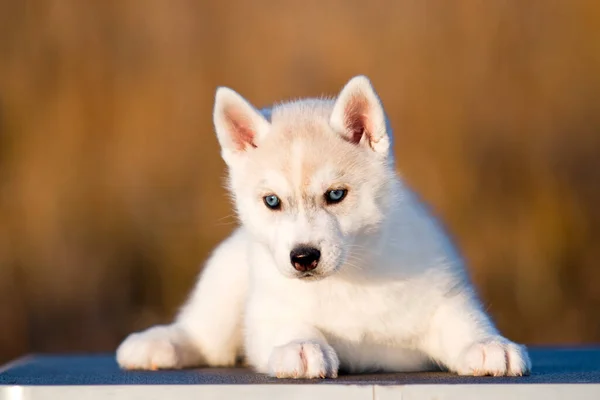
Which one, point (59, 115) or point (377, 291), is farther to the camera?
point (59, 115)

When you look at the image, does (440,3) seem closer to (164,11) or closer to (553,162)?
(553,162)

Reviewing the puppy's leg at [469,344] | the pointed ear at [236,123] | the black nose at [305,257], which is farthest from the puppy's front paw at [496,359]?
the pointed ear at [236,123]

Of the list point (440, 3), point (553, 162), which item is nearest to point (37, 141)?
point (440, 3)

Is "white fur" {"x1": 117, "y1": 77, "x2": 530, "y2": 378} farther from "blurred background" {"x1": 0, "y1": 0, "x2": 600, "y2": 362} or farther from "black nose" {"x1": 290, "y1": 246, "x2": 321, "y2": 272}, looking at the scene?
"blurred background" {"x1": 0, "y1": 0, "x2": 600, "y2": 362}

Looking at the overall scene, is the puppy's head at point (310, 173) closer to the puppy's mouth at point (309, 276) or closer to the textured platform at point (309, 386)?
the puppy's mouth at point (309, 276)

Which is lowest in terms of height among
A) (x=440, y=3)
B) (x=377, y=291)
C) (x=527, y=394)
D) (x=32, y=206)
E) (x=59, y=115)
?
(x=527, y=394)

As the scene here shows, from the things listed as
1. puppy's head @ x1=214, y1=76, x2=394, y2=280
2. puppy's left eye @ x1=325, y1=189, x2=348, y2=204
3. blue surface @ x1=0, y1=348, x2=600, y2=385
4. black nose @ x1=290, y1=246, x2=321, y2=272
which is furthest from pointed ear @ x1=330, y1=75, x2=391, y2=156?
blue surface @ x1=0, y1=348, x2=600, y2=385

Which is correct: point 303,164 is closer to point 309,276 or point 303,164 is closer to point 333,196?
point 333,196
